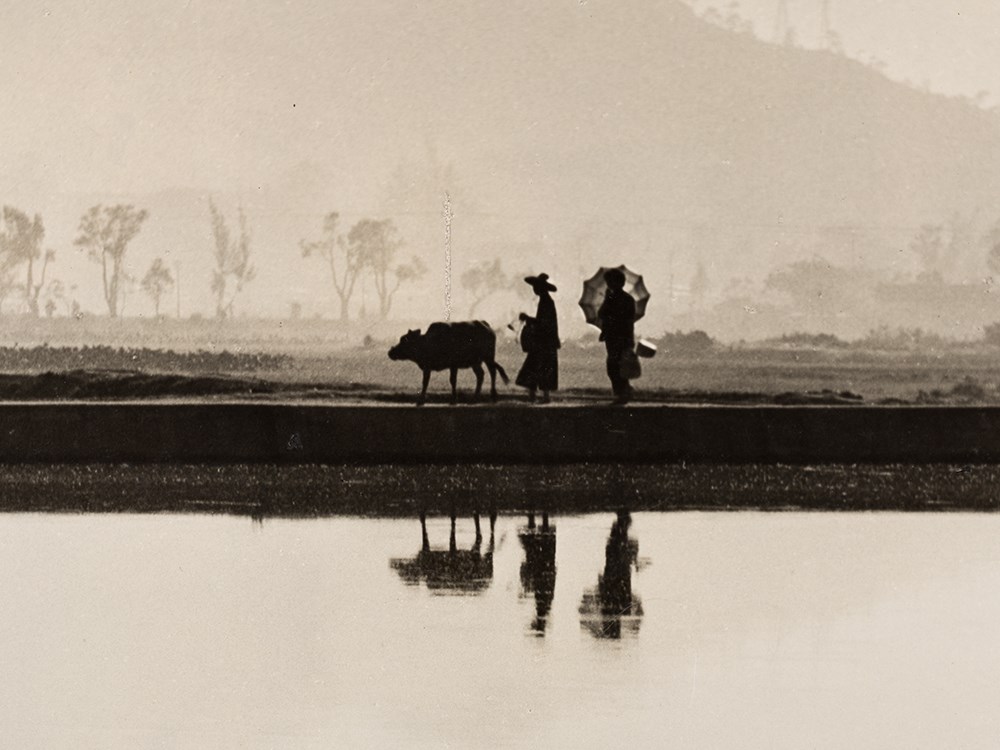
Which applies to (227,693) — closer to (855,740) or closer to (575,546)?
(855,740)

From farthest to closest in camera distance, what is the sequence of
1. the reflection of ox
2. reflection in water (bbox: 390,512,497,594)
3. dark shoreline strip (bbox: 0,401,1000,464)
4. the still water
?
the reflection of ox < dark shoreline strip (bbox: 0,401,1000,464) < reflection in water (bbox: 390,512,497,594) < the still water

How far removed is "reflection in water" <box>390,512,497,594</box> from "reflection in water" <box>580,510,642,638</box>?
748 mm

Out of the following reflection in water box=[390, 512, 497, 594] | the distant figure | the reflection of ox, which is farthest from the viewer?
the reflection of ox

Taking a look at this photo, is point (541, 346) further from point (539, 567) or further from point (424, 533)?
point (539, 567)

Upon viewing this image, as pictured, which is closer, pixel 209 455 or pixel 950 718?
pixel 950 718

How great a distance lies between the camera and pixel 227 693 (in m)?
9.20

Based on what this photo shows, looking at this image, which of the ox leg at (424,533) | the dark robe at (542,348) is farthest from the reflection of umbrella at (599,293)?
the ox leg at (424,533)

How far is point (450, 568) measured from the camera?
13695mm

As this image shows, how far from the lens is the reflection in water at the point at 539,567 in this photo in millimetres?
11797

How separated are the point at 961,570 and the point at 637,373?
1148cm

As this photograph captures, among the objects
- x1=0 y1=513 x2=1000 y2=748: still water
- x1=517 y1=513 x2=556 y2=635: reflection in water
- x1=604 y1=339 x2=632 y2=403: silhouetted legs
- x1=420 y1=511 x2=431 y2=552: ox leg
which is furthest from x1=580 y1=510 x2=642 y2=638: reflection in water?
x1=604 y1=339 x2=632 y2=403: silhouetted legs

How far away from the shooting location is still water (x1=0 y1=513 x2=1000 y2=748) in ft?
28.1

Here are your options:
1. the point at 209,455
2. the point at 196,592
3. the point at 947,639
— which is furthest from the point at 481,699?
the point at 209,455

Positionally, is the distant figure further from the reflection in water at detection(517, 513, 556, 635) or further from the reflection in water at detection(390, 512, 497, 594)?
the reflection in water at detection(390, 512, 497, 594)
